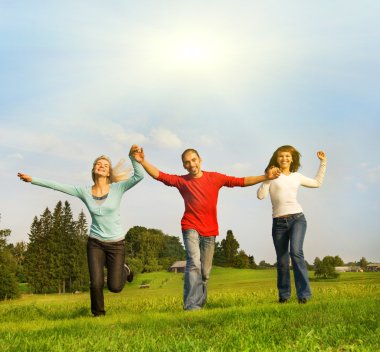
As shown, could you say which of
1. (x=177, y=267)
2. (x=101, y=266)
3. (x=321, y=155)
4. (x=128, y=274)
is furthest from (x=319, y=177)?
(x=177, y=267)

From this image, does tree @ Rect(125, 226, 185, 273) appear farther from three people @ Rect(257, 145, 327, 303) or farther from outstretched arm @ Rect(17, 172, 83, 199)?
outstretched arm @ Rect(17, 172, 83, 199)

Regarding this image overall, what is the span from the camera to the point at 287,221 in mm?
8812

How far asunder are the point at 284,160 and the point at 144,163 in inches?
99.5

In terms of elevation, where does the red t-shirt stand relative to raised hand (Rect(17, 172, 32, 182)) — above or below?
below

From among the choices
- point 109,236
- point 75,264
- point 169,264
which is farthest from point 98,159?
point 169,264

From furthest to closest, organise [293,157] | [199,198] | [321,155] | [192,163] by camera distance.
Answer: [321,155]
[293,157]
[192,163]
[199,198]

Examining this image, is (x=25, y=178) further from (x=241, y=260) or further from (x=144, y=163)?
(x=241, y=260)

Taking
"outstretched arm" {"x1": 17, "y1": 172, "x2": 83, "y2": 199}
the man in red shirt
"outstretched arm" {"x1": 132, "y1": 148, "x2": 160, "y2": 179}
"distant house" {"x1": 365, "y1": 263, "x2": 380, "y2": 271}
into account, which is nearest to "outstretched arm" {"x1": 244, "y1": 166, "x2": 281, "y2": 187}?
the man in red shirt

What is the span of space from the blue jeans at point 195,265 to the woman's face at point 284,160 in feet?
6.21

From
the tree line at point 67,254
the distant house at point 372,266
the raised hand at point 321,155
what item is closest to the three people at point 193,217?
the raised hand at point 321,155

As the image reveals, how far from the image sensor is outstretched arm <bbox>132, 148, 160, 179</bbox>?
845 centimetres

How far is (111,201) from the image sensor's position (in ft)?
27.9

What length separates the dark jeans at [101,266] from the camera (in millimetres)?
8234

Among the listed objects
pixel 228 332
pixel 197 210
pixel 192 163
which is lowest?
pixel 228 332
